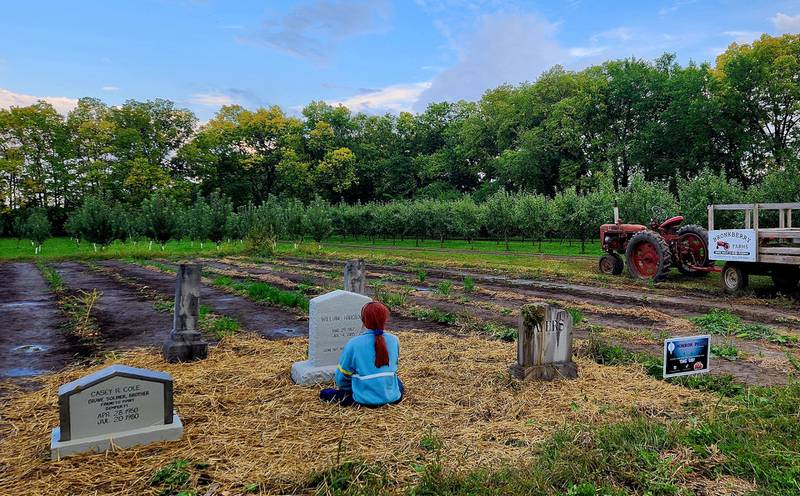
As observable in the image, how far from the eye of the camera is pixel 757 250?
11.8 m

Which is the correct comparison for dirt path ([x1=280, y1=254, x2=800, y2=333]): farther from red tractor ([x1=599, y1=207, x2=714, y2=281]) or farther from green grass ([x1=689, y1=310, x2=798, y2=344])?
red tractor ([x1=599, y1=207, x2=714, y2=281])

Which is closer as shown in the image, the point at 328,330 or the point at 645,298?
the point at 328,330

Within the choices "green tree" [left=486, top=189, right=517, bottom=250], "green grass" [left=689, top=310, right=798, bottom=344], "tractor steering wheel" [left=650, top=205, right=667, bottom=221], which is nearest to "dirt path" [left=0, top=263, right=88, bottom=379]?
"green grass" [left=689, top=310, right=798, bottom=344]

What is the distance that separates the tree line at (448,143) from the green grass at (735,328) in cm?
2087

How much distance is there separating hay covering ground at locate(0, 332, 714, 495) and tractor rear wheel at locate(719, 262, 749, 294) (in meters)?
8.32

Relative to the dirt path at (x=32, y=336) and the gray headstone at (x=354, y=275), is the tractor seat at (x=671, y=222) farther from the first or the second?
the dirt path at (x=32, y=336)

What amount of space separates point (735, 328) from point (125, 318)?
11.6 meters

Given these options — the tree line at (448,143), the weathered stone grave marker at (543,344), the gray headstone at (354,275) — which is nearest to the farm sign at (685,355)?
the weathered stone grave marker at (543,344)

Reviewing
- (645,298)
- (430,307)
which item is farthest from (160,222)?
(645,298)

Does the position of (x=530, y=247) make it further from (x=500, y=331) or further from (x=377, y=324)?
(x=377, y=324)

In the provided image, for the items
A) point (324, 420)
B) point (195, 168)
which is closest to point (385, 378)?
point (324, 420)

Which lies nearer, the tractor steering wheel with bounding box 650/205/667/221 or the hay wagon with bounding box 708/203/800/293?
the hay wagon with bounding box 708/203/800/293

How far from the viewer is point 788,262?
11.1m

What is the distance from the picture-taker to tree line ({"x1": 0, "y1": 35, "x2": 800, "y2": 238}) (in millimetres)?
38344
